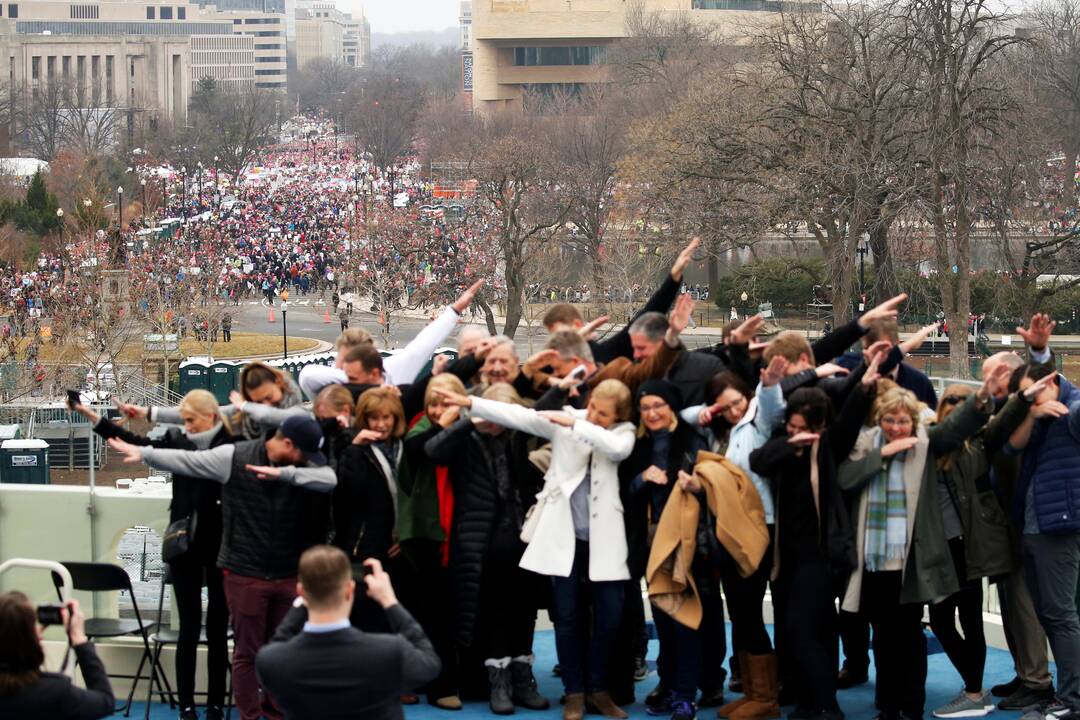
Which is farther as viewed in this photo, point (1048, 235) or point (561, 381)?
point (1048, 235)

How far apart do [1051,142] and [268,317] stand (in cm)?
3235

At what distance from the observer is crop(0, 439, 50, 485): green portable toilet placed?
110ft

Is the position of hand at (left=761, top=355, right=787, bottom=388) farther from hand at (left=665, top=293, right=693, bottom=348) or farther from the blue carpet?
the blue carpet

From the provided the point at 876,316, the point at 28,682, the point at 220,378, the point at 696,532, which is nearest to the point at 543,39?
the point at 220,378

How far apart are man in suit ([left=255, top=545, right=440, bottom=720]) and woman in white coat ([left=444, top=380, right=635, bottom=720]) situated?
2.46m

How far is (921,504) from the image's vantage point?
27.8ft

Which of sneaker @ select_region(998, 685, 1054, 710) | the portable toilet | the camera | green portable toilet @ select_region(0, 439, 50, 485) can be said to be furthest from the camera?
the portable toilet

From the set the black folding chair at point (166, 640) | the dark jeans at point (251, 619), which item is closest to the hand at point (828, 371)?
the dark jeans at point (251, 619)

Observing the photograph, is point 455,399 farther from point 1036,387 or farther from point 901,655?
point 1036,387

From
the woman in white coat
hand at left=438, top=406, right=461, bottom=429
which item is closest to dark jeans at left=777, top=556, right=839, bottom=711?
the woman in white coat

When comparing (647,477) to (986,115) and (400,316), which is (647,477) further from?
(400,316)

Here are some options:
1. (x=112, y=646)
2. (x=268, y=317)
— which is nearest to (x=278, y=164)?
(x=268, y=317)

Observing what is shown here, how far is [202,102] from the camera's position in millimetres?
166875

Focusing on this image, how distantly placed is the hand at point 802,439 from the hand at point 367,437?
199 centimetres
